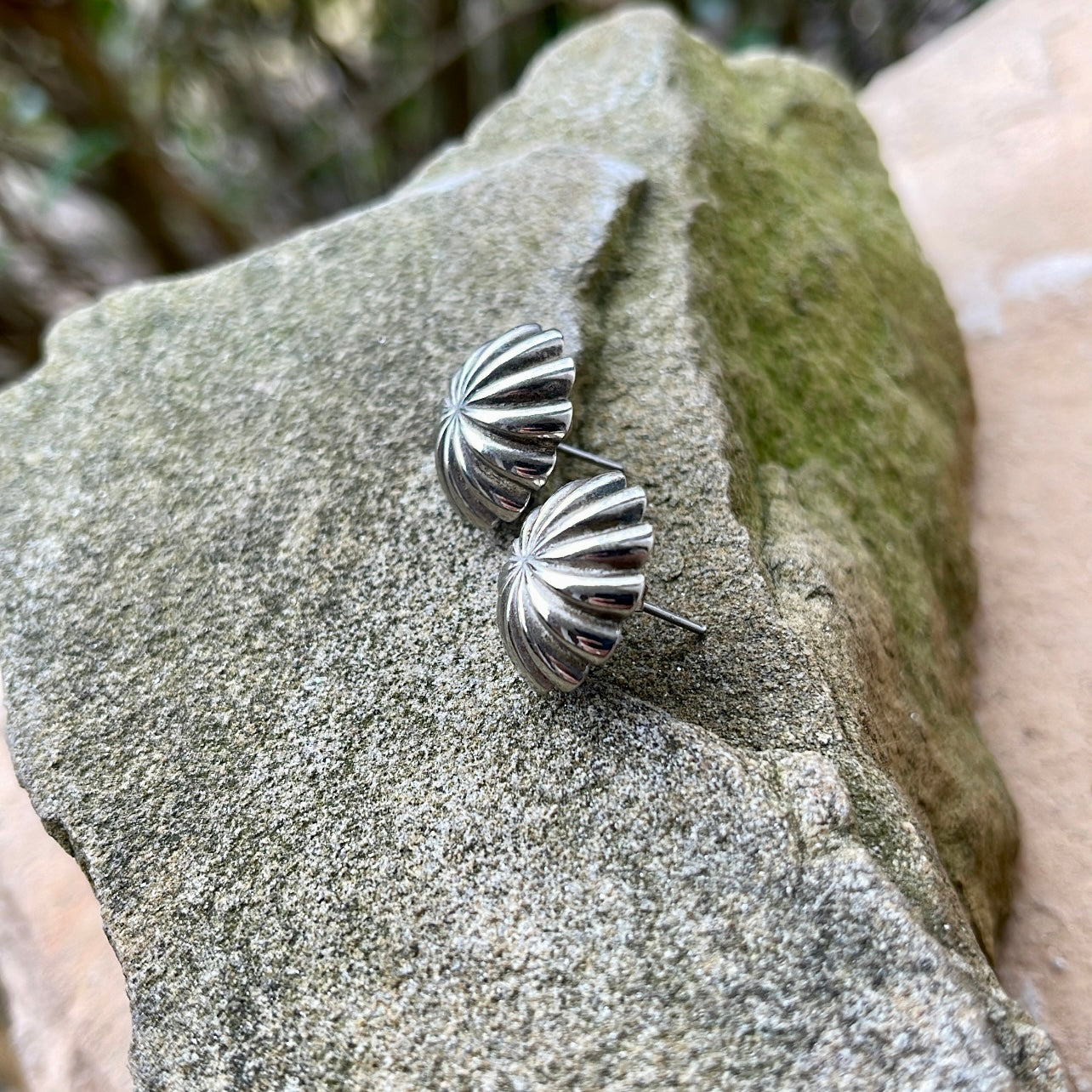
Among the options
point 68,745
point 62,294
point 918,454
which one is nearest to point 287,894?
point 68,745

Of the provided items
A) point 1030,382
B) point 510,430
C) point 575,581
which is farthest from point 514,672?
point 1030,382

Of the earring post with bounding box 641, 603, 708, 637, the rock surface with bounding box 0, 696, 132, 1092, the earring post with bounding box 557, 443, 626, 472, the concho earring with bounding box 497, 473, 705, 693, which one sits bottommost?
the rock surface with bounding box 0, 696, 132, 1092

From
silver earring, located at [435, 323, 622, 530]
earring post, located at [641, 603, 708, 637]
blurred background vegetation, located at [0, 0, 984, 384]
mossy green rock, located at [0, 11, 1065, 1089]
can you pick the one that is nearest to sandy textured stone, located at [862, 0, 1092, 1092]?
mossy green rock, located at [0, 11, 1065, 1089]

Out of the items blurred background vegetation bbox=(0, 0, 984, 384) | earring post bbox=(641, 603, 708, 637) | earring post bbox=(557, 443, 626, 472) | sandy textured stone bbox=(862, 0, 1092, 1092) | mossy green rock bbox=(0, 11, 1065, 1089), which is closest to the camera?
mossy green rock bbox=(0, 11, 1065, 1089)

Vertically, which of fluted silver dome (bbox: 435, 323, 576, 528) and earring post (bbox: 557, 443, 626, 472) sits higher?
fluted silver dome (bbox: 435, 323, 576, 528)

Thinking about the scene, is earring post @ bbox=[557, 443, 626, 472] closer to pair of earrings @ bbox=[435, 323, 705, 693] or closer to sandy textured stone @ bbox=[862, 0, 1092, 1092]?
pair of earrings @ bbox=[435, 323, 705, 693]

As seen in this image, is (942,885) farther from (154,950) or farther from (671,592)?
(154,950)
